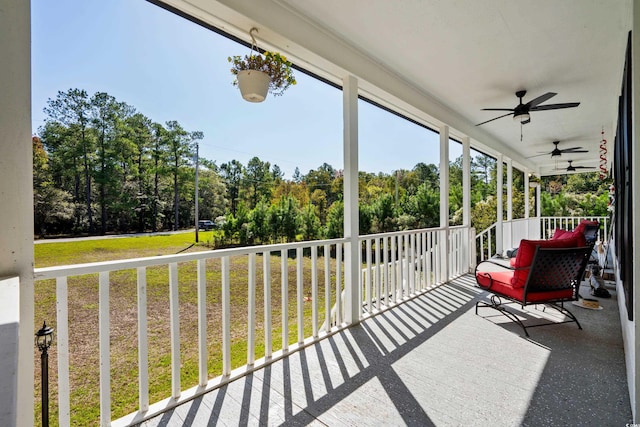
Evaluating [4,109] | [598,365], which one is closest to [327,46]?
[4,109]

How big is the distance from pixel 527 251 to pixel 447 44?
2134mm

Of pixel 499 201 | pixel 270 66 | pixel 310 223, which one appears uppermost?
pixel 270 66

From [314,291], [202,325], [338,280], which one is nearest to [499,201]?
[338,280]

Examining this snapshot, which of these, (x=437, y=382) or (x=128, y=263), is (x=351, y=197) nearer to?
(x=437, y=382)

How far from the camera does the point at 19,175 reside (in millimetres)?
1319

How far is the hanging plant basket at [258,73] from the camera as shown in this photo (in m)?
2.12

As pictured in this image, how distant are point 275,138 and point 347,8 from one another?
235 centimetres

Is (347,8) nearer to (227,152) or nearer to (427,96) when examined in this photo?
(227,152)

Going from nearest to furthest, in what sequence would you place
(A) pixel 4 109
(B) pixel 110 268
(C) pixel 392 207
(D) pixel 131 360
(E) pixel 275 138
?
1. (A) pixel 4 109
2. (B) pixel 110 268
3. (D) pixel 131 360
4. (E) pixel 275 138
5. (C) pixel 392 207

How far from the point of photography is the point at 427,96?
4.25m

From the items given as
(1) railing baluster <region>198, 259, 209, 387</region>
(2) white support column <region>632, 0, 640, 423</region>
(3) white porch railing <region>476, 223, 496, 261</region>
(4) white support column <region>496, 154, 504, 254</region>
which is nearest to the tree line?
(1) railing baluster <region>198, 259, 209, 387</region>

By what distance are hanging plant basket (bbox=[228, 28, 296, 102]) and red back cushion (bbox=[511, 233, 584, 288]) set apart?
2.59 meters

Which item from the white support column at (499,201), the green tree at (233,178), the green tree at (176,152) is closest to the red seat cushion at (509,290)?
the green tree at (233,178)

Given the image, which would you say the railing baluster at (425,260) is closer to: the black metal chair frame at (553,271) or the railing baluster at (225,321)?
the black metal chair frame at (553,271)
